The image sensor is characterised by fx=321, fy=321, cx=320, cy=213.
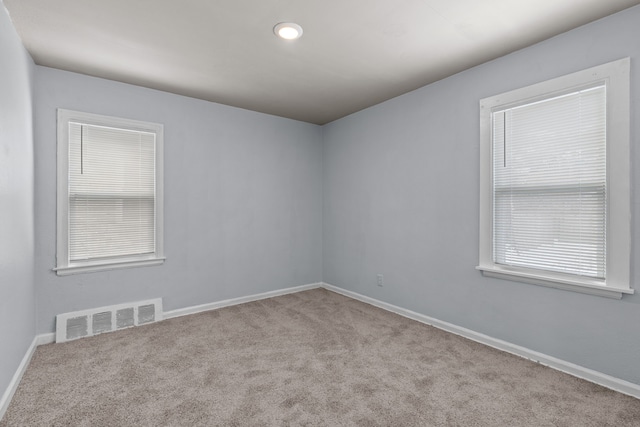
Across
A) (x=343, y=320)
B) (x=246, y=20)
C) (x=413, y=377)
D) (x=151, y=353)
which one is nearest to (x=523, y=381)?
(x=413, y=377)

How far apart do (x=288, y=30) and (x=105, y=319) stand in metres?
3.10

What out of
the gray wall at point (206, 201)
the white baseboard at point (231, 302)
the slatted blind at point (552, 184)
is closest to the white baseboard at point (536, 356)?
the slatted blind at point (552, 184)

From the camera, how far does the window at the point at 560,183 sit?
2.10m

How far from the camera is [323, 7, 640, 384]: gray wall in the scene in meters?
2.16

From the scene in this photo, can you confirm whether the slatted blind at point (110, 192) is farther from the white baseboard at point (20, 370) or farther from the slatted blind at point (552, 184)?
the slatted blind at point (552, 184)

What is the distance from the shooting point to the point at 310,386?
2182mm

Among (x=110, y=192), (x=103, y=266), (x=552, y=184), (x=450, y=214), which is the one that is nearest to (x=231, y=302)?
(x=103, y=266)

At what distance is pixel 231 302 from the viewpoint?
156 inches

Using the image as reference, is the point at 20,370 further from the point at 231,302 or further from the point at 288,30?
the point at 288,30

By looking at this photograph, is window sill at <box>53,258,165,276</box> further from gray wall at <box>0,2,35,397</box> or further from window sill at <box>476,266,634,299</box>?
window sill at <box>476,266,634,299</box>

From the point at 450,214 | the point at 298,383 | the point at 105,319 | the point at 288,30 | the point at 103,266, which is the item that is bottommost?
the point at 298,383

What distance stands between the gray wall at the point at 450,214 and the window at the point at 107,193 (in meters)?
2.32

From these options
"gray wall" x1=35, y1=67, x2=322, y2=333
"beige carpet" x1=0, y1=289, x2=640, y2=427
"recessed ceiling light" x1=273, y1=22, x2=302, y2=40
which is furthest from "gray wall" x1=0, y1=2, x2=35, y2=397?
"recessed ceiling light" x1=273, y1=22, x2=302, y2=40

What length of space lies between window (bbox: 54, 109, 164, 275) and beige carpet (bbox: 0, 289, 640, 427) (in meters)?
0.78
